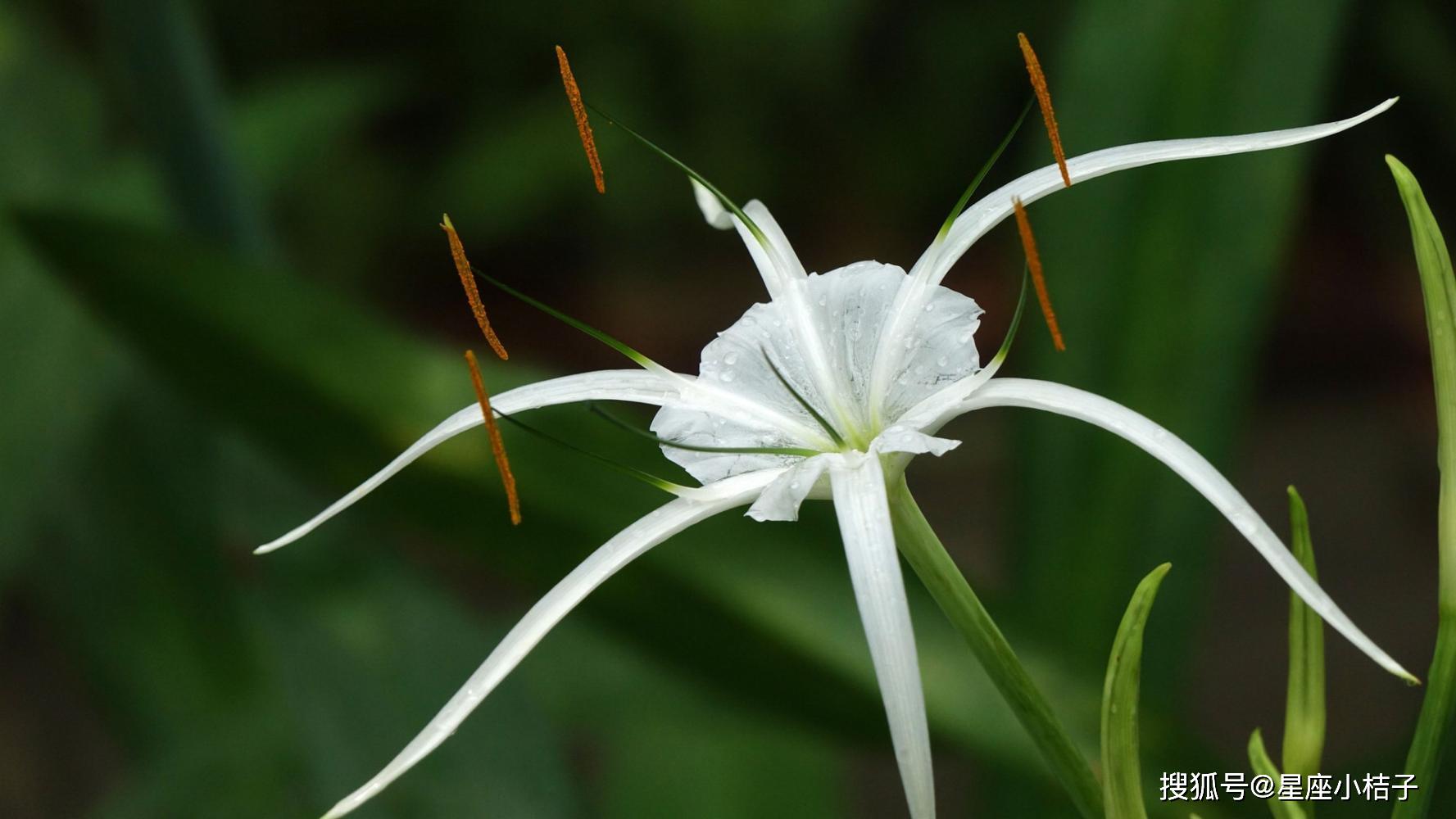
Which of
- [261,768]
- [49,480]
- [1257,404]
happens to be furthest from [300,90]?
[1257,404]

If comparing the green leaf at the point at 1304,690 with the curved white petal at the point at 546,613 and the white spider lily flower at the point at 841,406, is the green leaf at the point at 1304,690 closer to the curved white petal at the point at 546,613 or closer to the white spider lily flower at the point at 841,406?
the white spider lily flower at the point at 841,406

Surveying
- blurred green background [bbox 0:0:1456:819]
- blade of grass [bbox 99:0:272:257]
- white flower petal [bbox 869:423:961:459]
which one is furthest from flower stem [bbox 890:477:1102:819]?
blade of grass [bbox 99:0:272:257]

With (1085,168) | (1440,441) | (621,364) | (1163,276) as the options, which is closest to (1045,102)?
(1085,168)

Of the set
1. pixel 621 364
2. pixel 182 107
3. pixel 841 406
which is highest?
pixel 182 107

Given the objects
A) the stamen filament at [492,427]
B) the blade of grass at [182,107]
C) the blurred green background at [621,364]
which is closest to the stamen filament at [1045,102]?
the stamen filament at [492,427]

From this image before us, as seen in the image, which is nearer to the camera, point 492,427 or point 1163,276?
point 492,427

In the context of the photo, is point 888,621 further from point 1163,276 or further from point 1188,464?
point 1163,276
